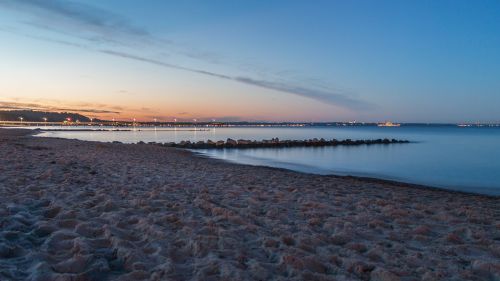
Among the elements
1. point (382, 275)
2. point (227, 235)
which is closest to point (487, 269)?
point (382, 275)

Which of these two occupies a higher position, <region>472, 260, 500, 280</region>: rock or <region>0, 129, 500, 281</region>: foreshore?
<region>0, 129, 500, 281</region>: foreshore

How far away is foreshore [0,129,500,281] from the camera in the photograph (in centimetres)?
389

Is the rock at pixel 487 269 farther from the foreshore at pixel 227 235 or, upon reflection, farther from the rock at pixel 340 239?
the rock at pixel 340 239

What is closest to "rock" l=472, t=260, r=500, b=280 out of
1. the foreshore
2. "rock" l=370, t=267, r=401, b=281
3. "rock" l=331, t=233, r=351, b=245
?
the foreshore

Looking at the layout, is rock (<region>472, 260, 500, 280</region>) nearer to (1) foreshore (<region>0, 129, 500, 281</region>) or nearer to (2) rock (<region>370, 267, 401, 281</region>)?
(1) foreshore (<region>0, 129, 500, 281</region>)

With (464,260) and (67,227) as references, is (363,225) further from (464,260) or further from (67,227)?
(67,227)

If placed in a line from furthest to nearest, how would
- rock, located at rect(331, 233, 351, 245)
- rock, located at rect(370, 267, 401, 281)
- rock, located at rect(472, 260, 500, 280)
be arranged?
1. rock, located at rect(331, 233, 351, 245)
2. rock, located at rect(472, 260, 500, 280)
3. rock, located at rect(370, 267, 401, 281)

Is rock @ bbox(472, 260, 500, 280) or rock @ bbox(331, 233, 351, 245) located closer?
rock @ bbox(472, 260, 500, 280)

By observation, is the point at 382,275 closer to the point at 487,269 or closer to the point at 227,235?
the point at 487,269

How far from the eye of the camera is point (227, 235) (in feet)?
16.7

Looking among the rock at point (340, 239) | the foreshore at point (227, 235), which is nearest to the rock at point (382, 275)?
the foreshore at point (227, 235)

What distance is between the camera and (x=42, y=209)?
5.95 m

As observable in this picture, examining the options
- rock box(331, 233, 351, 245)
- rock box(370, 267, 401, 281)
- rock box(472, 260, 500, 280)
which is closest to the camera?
rock box(370, 267, 401, 281)

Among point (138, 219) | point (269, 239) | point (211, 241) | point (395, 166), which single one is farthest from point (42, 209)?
point (395, 166)
